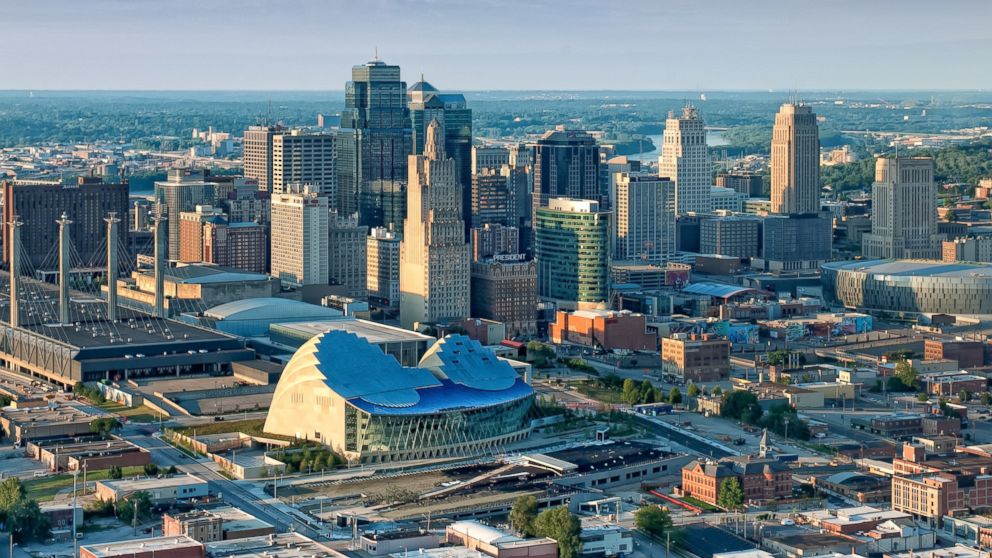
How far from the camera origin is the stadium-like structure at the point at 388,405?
58.0 metres

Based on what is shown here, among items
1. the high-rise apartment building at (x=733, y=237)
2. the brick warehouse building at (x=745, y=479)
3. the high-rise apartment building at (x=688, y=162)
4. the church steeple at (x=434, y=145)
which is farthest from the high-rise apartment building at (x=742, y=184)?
the brick warehouse building at (x=745, y=479)

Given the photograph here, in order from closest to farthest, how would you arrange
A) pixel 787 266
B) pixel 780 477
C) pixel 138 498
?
pixel 138 498 < pixel 780 477 < pixel 787 266

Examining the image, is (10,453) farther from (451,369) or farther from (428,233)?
(428,233)

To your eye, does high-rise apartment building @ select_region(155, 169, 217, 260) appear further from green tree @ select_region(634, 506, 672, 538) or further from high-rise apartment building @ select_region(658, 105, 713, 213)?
green tree @ select_region(634, 506, 672, 538)

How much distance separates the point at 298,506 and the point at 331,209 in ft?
169

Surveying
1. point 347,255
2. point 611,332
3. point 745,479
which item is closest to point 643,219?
point 347,255

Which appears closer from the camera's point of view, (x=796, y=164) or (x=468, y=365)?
(x=468, y=365)

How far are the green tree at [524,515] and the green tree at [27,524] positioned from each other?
416 inches

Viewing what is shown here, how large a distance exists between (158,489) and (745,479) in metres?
14.5

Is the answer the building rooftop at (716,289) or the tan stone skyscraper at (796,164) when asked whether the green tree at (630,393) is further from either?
the tan stone skyscraper at (796,164)

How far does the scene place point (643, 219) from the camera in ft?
350

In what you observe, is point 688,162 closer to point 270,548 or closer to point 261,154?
point 261,154

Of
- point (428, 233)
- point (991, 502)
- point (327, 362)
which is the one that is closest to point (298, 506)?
point (327, 362)

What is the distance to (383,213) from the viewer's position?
343 feet
